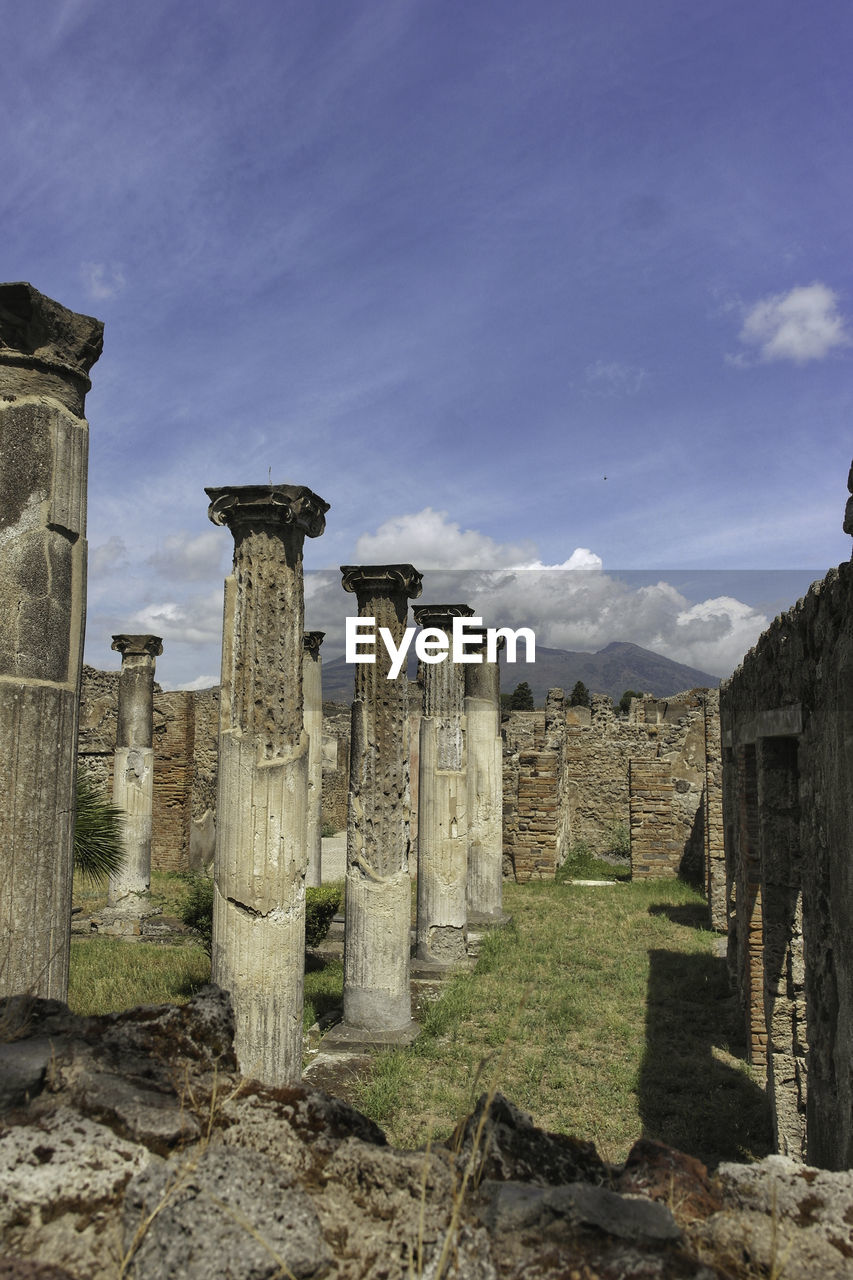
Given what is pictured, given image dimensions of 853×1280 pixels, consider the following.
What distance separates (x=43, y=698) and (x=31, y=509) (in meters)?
0.71

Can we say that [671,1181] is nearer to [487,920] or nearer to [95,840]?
[95,840]

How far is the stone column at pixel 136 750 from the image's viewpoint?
13.2m

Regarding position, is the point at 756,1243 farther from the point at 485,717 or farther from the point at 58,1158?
the point at 485,717

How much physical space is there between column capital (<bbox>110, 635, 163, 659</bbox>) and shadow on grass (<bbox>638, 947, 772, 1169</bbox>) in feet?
27.0

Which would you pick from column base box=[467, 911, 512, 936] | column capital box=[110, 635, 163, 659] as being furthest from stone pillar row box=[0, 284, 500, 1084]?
column capital box=[110, 635, 163, 659]

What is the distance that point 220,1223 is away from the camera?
73.3 inches

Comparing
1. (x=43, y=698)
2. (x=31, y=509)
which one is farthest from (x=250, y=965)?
(x=31, y=509)

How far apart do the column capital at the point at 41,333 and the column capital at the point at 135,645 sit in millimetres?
10167

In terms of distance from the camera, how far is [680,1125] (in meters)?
5.88

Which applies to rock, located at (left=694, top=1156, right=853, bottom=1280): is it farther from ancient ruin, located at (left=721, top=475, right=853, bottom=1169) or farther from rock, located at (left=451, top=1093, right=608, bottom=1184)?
ancient ruin, located at (left=721, top=475, right=853, bottom=1169)

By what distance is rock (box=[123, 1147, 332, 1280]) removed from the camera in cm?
177

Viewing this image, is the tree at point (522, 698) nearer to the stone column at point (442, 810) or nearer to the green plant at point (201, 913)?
the stone column at point (442, 810)

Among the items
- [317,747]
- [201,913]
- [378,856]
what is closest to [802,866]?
[378,856]

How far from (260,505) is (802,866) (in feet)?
12.8
